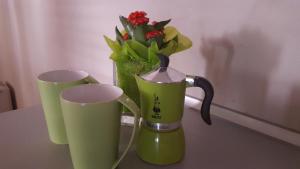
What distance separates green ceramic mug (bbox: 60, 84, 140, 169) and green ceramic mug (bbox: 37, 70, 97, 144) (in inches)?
2.1

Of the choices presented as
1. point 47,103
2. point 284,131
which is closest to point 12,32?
point 47,103

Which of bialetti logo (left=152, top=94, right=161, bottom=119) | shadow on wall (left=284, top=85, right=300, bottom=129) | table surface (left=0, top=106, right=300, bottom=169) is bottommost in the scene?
table surface (left=0, top=106, right=300, bottom=169)

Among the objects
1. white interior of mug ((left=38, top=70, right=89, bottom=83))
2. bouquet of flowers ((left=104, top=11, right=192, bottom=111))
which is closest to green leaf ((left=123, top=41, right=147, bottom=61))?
bouquet of flowers ((left=104, top=11, right=192, bottom=111))

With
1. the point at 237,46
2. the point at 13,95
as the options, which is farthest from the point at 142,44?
the point at 13,95

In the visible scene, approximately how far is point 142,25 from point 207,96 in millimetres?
193

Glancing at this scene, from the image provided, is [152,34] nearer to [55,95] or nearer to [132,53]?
[132,53]

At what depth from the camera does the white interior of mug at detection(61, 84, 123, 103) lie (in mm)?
554

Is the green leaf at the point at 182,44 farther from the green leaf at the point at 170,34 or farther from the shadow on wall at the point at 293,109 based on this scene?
the shadow on wall at the point at 293,109

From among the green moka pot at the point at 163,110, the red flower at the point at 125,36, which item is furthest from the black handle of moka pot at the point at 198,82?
the red flower at the point at 125,36

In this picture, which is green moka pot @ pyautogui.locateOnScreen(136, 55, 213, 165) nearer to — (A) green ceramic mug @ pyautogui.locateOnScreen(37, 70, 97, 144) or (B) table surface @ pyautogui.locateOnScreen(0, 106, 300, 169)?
(B) table surface @ pyautogui.locateOnScreen(0, 106, 300, 169)

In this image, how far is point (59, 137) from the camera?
2.09ft

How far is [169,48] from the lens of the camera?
63 centimetres

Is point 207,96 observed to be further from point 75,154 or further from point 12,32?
point 12,32

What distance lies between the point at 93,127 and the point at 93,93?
3.8 inches
